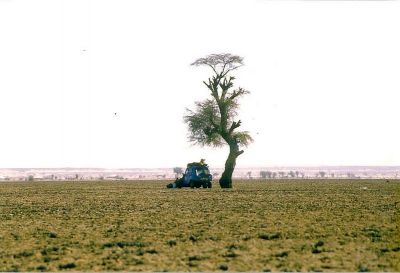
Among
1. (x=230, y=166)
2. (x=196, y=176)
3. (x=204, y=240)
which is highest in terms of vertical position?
(x=230, y=166)

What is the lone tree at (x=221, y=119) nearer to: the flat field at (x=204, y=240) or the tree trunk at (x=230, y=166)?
the tree trunk at (x=230, y=166)

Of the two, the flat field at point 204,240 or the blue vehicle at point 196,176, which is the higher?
the blue vehicle at point 196,176

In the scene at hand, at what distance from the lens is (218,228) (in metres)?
19.1

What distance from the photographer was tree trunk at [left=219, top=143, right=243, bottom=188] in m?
57.6

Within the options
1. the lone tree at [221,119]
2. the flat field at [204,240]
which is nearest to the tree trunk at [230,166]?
the lone tree at [221,119]

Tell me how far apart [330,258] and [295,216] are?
9716 mm

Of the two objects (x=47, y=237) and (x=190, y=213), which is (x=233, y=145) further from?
(x=47, y=237)

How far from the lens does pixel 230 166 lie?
57.7 m

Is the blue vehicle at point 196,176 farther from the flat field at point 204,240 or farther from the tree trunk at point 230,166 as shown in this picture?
the flat field at point 204,240

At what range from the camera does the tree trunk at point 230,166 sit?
5756 cm

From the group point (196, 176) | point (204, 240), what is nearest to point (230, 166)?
point (196, 176)

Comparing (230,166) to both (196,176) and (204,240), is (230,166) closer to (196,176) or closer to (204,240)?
(196,176)

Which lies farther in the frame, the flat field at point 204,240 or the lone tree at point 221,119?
the lone tree at point 221,119

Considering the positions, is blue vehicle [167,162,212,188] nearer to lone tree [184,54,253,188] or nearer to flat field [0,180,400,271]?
lone tree [184,54,253,188]
